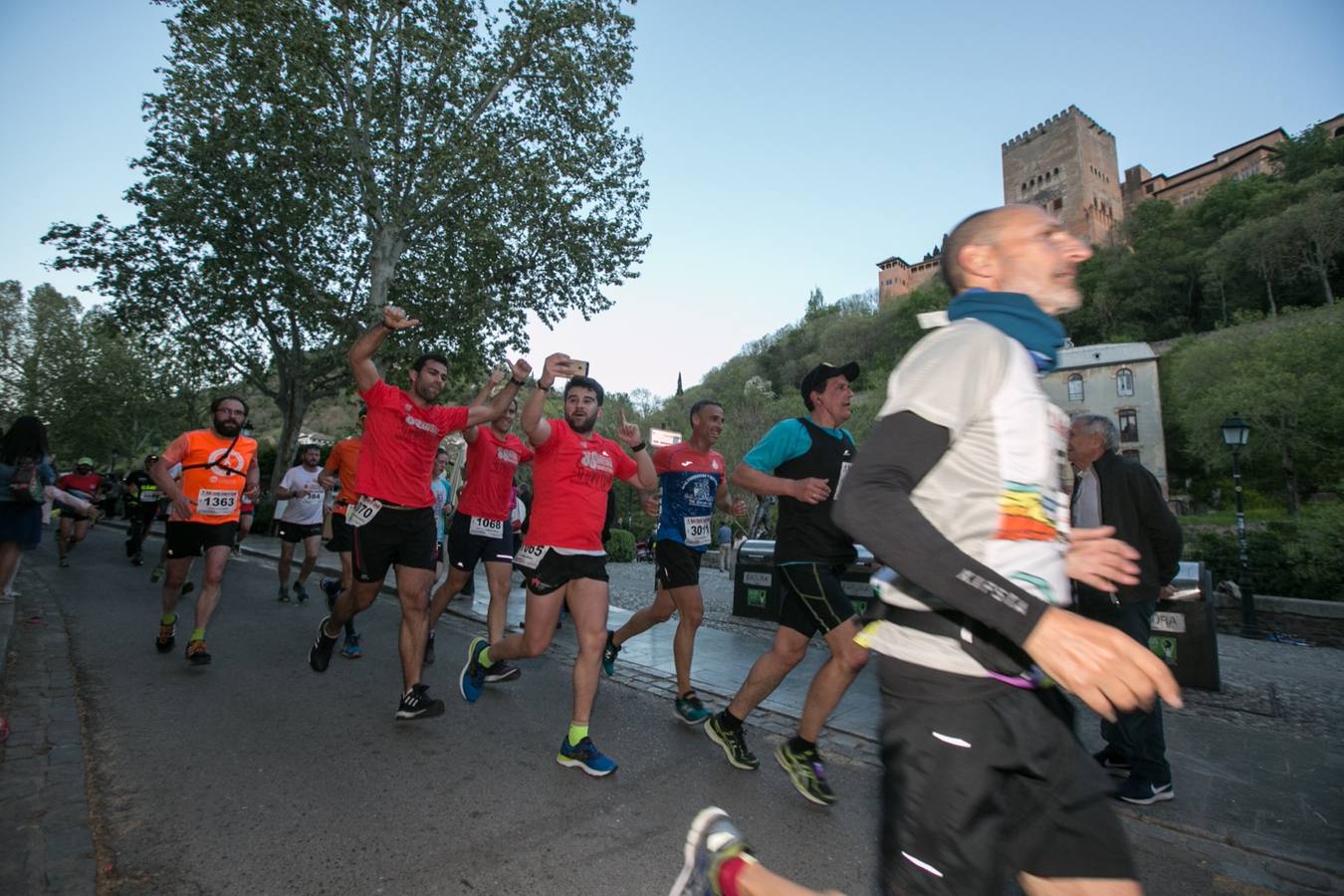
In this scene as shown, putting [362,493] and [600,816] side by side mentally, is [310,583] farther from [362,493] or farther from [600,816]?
[600,816]

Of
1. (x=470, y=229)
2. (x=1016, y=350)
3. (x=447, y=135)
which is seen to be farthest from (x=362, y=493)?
(x=447, y=135)

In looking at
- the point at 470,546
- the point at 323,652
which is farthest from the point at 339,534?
the point at 323,652

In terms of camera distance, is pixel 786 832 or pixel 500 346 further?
pixel 500 346

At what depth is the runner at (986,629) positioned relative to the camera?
1.22m

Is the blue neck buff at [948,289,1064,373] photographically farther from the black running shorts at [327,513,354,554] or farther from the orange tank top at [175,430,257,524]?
the black running shorts at [327,513,354,554]

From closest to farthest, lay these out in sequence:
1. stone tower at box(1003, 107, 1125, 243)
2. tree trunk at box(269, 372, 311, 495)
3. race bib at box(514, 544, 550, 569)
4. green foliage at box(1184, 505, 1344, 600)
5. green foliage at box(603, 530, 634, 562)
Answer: race bib at box(514, 544, 550, 569) → green foliage at box(1184, 505, 1344, 600) → green foliage at box(603, 530, 634, 562) → tree trunk at box(269, 372, 311, 495) → stone tower at box(1003, 107, 1125, 243)

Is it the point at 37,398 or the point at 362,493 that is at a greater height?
the point at 37,398

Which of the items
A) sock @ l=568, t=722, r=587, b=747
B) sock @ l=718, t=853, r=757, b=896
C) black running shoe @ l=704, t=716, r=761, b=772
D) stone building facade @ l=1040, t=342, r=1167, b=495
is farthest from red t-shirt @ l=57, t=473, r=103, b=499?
stone building facade @ l=1040, t=342, r=1167, b=495

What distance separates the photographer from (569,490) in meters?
4.03

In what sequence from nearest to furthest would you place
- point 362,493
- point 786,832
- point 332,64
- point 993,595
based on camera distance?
point 993,595 → point 786,832 → point 362,493 → point 332,64

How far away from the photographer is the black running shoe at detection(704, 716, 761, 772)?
3.63 meters

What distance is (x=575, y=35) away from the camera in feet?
65.6

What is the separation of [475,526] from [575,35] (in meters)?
19.1

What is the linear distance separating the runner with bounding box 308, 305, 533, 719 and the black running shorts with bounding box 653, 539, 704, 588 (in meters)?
1.48
